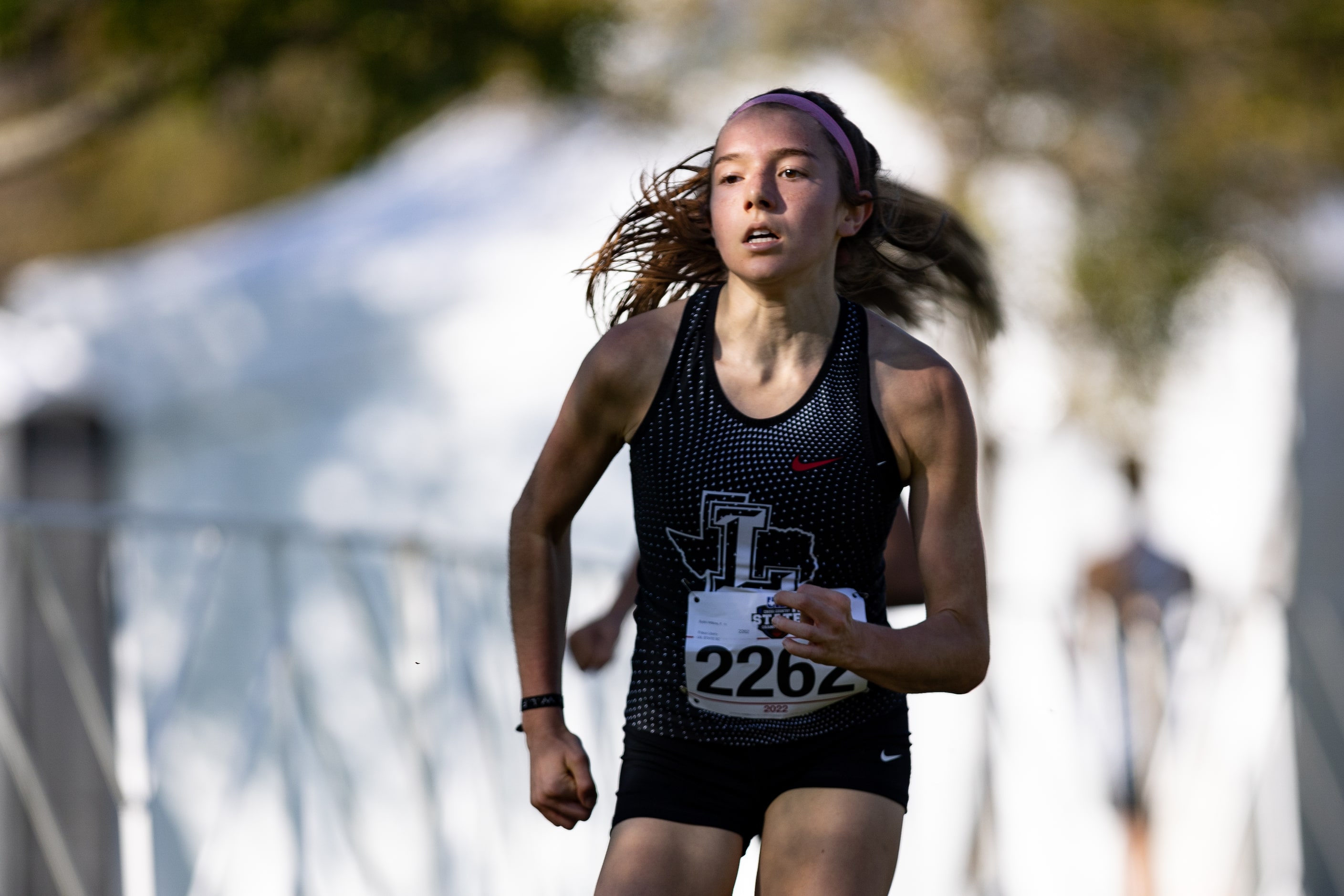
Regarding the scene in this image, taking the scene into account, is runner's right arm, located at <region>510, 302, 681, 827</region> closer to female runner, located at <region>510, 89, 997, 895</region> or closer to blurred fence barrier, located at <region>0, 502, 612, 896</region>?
female runner, located at <region>510, 89, 997, 895</region>

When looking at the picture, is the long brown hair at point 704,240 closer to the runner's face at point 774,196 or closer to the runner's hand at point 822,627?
the runner's face at point 774,196

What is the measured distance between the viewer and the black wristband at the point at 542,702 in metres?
2.47

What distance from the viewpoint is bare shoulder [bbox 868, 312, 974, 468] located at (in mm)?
2385

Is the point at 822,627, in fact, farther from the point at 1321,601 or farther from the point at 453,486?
the point at 1321,601

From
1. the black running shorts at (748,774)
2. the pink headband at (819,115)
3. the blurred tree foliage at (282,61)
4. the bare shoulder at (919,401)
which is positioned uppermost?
the blurred tree foliage at (282,61)

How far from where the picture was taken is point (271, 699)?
498 cm

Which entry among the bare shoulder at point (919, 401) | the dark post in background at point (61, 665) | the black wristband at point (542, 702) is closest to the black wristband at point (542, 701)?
the black wristband at point (542, 702)

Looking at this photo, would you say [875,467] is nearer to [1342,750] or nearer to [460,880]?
[460,880]

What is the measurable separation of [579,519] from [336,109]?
211 cm

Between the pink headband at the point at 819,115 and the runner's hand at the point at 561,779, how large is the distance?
3.04 feet

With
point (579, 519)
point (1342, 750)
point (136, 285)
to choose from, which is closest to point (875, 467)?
point (579, 519)

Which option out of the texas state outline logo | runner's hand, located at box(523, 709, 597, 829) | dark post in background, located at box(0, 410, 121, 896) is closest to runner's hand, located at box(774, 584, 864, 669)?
the texas state outline logo

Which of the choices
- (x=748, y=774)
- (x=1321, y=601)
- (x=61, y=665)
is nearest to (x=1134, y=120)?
(x=1321, y=601)

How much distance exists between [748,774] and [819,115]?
3.21 ft
